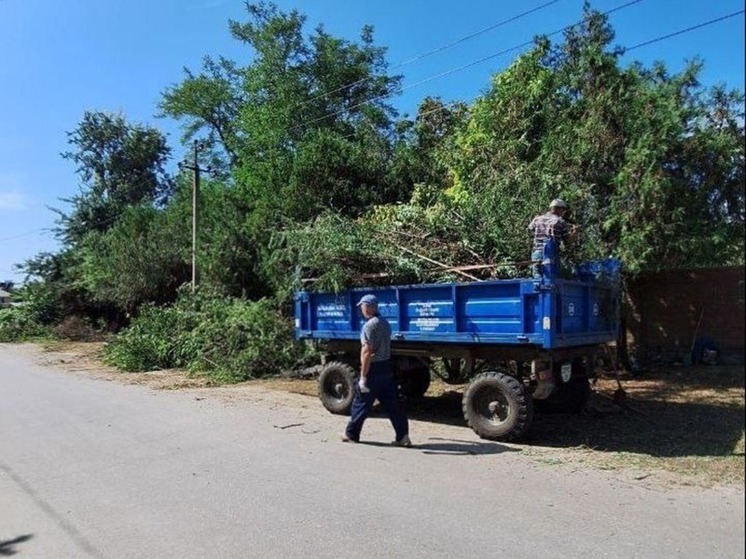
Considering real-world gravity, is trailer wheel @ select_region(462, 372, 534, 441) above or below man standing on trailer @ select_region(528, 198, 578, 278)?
below

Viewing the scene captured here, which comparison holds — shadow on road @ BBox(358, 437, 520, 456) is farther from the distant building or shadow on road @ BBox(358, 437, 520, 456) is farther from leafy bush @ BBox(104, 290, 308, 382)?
the distant building

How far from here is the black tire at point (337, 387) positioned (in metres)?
10.2

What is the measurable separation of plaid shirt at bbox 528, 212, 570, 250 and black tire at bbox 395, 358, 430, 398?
2.74 m

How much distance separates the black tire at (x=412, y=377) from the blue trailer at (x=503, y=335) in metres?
0.03

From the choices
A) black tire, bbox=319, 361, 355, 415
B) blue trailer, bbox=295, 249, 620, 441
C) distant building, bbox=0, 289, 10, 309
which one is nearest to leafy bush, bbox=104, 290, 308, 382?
black tire, bbox=319, 361, 355, 415

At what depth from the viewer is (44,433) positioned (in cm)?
889

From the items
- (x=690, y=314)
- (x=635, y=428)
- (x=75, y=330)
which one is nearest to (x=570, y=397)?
(x=635, y=428)

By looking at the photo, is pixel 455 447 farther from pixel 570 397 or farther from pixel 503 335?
pixel 570 397

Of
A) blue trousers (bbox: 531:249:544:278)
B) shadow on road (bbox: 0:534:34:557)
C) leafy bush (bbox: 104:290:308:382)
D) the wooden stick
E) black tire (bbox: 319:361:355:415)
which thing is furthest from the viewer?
leafy bush (bbox: 104:290:308:382)

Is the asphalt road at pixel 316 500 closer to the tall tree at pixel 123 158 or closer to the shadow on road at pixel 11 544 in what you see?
the shadow on road at pixel 11 544

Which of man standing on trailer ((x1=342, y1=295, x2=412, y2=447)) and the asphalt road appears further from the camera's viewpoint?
man standing on trailer ((x1=342, y1=295, x2=412, y2=447))

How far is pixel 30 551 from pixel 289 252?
6.99m

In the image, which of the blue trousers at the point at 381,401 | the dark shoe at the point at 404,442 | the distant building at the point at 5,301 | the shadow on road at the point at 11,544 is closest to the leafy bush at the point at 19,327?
the distant building at the point at 5,301

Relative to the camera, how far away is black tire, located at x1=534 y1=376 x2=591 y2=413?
930cm
